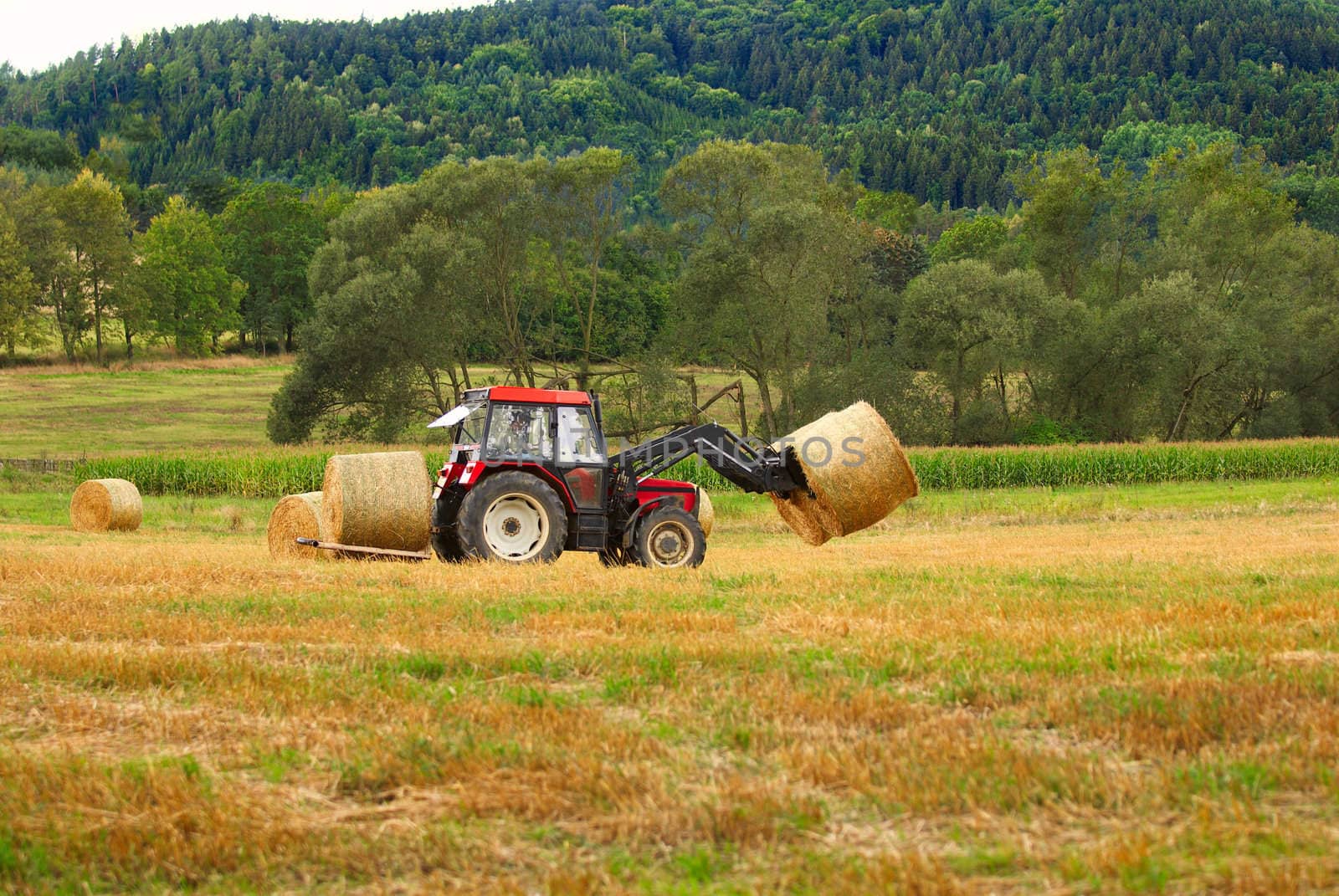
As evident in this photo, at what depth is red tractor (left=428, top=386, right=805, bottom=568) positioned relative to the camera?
44.1 feet

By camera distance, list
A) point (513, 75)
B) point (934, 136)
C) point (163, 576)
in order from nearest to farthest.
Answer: point (163, 576)
point (934, 136)
point (513, 75)

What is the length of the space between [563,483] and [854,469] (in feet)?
10.5

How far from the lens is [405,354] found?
4778cm

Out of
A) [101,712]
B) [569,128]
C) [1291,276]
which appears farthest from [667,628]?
[569,128]

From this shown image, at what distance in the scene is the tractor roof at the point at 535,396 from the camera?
1381 centimetres

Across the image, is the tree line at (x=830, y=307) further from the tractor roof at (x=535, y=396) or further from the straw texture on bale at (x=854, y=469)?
the straw texture on bale at (x=854, y=469)

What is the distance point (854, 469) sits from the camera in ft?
45.7

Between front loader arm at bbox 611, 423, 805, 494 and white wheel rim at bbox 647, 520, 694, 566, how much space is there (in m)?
0.74

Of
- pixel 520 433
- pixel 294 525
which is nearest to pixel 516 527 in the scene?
pixel 520 433

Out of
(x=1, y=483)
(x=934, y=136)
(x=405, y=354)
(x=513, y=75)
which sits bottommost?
(x=1, y=483)

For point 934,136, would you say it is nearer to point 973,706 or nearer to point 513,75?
point 513,75

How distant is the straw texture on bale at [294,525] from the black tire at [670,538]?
415 centimetres

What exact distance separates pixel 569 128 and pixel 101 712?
17449 centimetres

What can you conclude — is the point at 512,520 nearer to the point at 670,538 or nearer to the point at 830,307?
the point at 670,538
